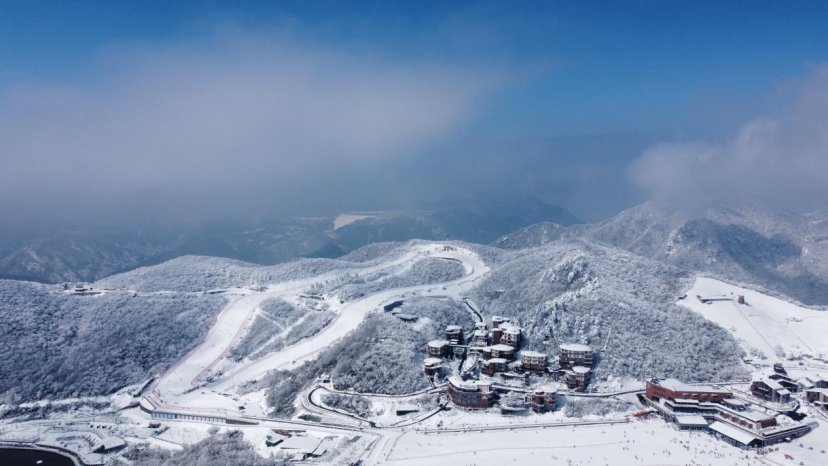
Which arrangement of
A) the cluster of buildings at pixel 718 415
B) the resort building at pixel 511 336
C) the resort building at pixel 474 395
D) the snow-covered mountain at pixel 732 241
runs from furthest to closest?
the snow-covered mountain at pixel 732 241
the resort building at pixel 511 336
the resort building at pixel 474 395
the cluster of buildings at pixel 718 415

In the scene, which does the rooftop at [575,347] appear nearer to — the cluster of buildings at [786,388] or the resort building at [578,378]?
the resort building at [578,378]

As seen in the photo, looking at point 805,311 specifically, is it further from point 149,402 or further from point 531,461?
point 149,402

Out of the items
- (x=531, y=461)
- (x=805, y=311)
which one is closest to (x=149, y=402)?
(x=531, y=461)

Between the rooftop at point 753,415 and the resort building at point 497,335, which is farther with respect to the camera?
the resort building at point 497,335

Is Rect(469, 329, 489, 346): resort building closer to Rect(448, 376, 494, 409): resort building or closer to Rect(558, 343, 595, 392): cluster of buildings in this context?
Rect(558, 343, 595, 392): cluster of buildings

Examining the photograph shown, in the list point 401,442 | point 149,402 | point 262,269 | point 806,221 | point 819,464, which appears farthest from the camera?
point 806,221

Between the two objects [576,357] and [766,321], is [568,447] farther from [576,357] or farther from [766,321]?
[766,321]

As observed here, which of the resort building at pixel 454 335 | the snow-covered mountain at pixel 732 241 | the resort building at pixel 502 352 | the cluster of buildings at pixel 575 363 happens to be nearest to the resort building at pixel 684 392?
the cluster of buildings at pixel 575 363
